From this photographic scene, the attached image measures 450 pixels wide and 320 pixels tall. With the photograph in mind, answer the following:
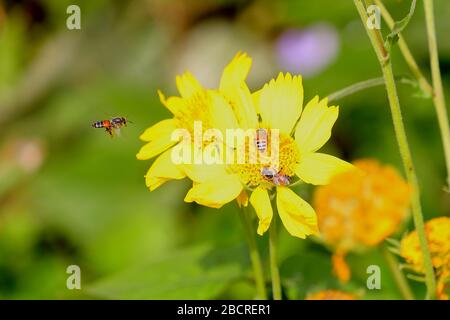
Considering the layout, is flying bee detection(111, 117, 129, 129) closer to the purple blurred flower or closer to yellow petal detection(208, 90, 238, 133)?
yellow petal detection(208, 90, 238, 133)

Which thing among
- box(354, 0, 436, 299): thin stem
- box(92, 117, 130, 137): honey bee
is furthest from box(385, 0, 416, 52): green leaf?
box(92, 117, 130, 137): honey bee

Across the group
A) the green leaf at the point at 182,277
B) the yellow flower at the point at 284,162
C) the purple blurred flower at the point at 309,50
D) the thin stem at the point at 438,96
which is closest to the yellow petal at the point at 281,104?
the yellow flower at the point at 284,162

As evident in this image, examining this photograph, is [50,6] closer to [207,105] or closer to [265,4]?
[265,4]

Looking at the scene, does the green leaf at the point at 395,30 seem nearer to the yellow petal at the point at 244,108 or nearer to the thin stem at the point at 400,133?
the thin stem at the point at 400,133

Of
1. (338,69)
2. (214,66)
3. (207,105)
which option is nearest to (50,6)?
(214,66)

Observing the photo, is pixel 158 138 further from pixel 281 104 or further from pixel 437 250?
pixel 437 250
